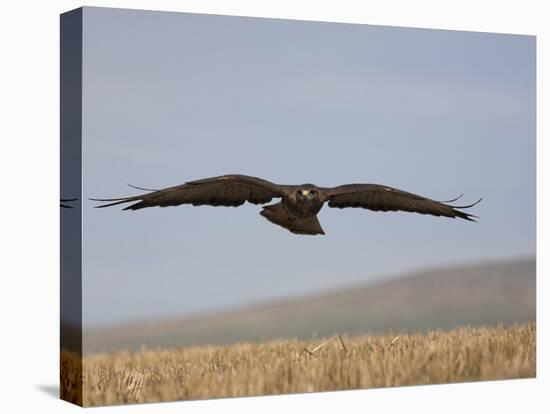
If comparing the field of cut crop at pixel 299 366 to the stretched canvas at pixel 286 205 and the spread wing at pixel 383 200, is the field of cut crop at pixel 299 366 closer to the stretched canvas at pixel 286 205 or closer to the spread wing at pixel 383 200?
the stretched canvas at pixel 286 205

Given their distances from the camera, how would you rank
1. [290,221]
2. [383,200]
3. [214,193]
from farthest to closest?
1. [383,200]
2. [290,221]
3. [214,193]

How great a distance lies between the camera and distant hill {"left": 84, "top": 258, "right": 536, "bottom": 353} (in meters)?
14.3

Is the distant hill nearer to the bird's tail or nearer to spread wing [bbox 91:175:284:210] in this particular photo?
the bird's tail

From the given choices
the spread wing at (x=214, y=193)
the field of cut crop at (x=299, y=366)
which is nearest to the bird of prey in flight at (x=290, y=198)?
the spread wing at (x=214, y=193)

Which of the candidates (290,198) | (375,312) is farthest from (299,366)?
(290,198)

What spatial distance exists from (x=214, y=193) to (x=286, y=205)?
0.80 metres

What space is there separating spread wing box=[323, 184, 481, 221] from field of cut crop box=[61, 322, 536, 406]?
1.31 meters

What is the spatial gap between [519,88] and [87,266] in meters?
5.43

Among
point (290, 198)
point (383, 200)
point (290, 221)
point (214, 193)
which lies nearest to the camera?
point (214, 193)

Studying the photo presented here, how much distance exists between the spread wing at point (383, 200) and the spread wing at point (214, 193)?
0.67m

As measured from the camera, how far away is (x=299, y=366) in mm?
14906

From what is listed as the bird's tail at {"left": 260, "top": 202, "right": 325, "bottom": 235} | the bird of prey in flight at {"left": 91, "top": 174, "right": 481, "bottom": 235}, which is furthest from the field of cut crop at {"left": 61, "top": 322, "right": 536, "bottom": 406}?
the bird of prey in flight at {"left": 91, "top": 174, "right": 481, "bottom": 235}

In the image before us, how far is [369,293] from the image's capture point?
15.4 meters

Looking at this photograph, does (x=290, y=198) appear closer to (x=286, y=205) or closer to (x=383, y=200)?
(x=286, y=205)
